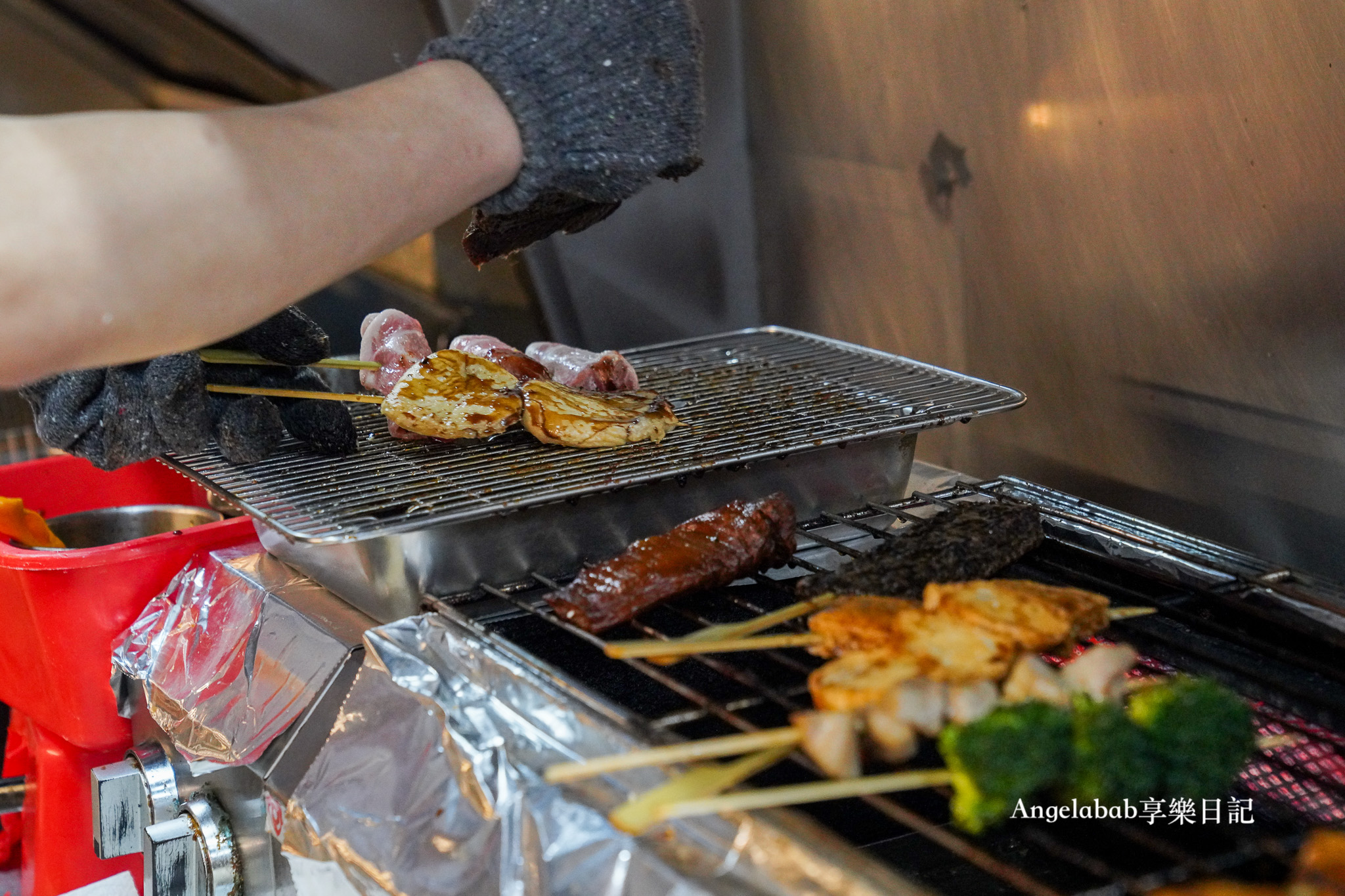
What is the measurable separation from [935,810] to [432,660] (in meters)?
0.75

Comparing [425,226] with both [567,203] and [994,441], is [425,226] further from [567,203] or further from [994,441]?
[994,441]

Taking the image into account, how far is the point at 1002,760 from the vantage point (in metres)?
1.20

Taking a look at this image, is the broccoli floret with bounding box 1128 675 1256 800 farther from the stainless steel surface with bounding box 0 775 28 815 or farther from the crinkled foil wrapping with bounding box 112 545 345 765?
the stainless steel surface with bounding box 0 775 28 815

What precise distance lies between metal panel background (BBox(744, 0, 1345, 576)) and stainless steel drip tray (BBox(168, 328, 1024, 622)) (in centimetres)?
45

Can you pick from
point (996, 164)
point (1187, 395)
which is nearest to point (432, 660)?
point (1187, 395)

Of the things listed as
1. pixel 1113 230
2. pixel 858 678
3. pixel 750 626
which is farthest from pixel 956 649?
pixel 1113 230

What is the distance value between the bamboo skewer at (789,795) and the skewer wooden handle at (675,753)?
5 centimetres

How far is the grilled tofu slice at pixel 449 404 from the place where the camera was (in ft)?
7.22

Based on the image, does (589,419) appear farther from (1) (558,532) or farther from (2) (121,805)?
(2) (121,805)

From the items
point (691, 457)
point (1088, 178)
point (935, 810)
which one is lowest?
point (935, 810)

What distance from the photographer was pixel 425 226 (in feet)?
5.39

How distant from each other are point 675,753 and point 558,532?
0.81m

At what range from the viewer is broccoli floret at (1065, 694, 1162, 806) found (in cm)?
121

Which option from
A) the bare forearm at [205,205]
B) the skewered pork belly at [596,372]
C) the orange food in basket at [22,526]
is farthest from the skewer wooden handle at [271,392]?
the bare forearm at [205,205]
